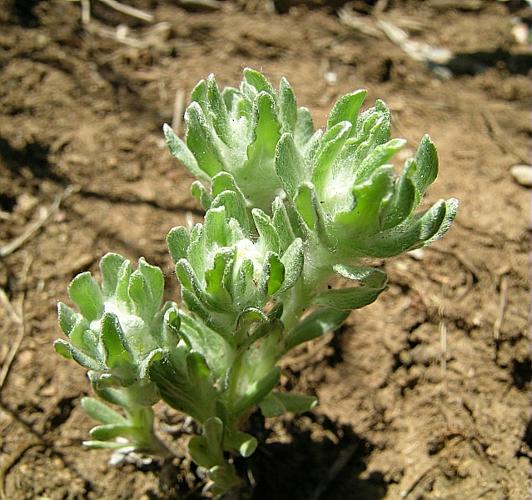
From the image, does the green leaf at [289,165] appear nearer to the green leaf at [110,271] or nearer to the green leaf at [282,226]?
the green leaf at [282,226]

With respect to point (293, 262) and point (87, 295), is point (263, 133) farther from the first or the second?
point (87, 295)

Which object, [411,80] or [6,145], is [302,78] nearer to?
[411,80]

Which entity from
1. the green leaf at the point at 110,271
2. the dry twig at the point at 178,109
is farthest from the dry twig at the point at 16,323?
the dry twig at the point at 178,109

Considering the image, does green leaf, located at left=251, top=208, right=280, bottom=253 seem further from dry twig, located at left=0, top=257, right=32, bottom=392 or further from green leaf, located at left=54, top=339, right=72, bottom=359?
dry twig, located at left=0, top=257, right=32, bottom=392

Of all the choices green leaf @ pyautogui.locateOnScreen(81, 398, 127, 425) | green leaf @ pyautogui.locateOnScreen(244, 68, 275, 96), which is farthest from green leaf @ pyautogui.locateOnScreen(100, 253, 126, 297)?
green leaf @ pyautogui.locateOnScreen(244, 68, 275, 96)

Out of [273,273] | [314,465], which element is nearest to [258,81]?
[273,273]

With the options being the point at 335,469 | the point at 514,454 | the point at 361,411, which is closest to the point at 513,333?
the point at 514,454
